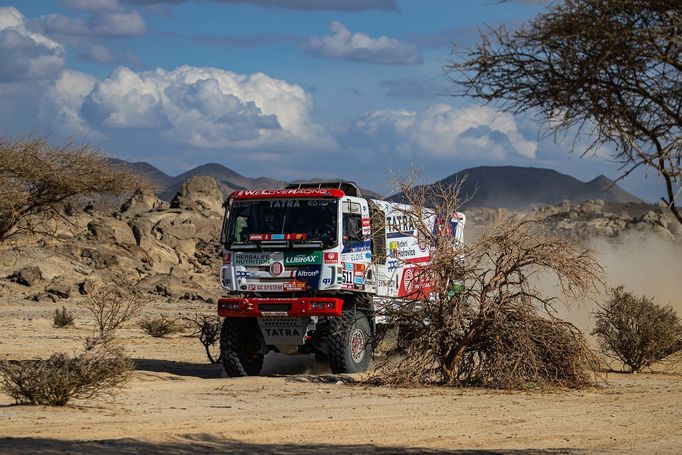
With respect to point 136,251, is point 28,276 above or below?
below

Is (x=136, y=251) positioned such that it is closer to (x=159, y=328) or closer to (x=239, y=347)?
(x=159, y=328)

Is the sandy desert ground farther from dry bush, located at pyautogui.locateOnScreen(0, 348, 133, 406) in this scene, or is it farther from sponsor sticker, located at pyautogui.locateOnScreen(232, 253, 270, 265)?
sponsor sticker, located at pyautogui.locateOnScreen(232, 253, 270, 265)

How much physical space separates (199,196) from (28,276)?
61.0ft

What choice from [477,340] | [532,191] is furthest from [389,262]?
[532,191]

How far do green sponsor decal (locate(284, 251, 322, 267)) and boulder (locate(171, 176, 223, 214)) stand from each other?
1701 inches

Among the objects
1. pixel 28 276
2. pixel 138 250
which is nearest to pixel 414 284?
pixel 28 276

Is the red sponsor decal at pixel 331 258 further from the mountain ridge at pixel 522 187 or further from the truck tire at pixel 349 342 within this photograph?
the mountain ridge at pixel 522 187

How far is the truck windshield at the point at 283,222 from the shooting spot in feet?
64.7

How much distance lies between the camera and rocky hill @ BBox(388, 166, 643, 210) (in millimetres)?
138250

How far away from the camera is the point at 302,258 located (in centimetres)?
1973

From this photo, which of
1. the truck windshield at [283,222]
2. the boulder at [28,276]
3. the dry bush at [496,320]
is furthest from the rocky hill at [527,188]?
the dry bush at [496,320]

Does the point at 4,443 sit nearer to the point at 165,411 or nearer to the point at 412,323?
the point at 165,411

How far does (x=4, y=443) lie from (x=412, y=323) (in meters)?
9.03

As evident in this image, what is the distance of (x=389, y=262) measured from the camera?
21.6 meters
